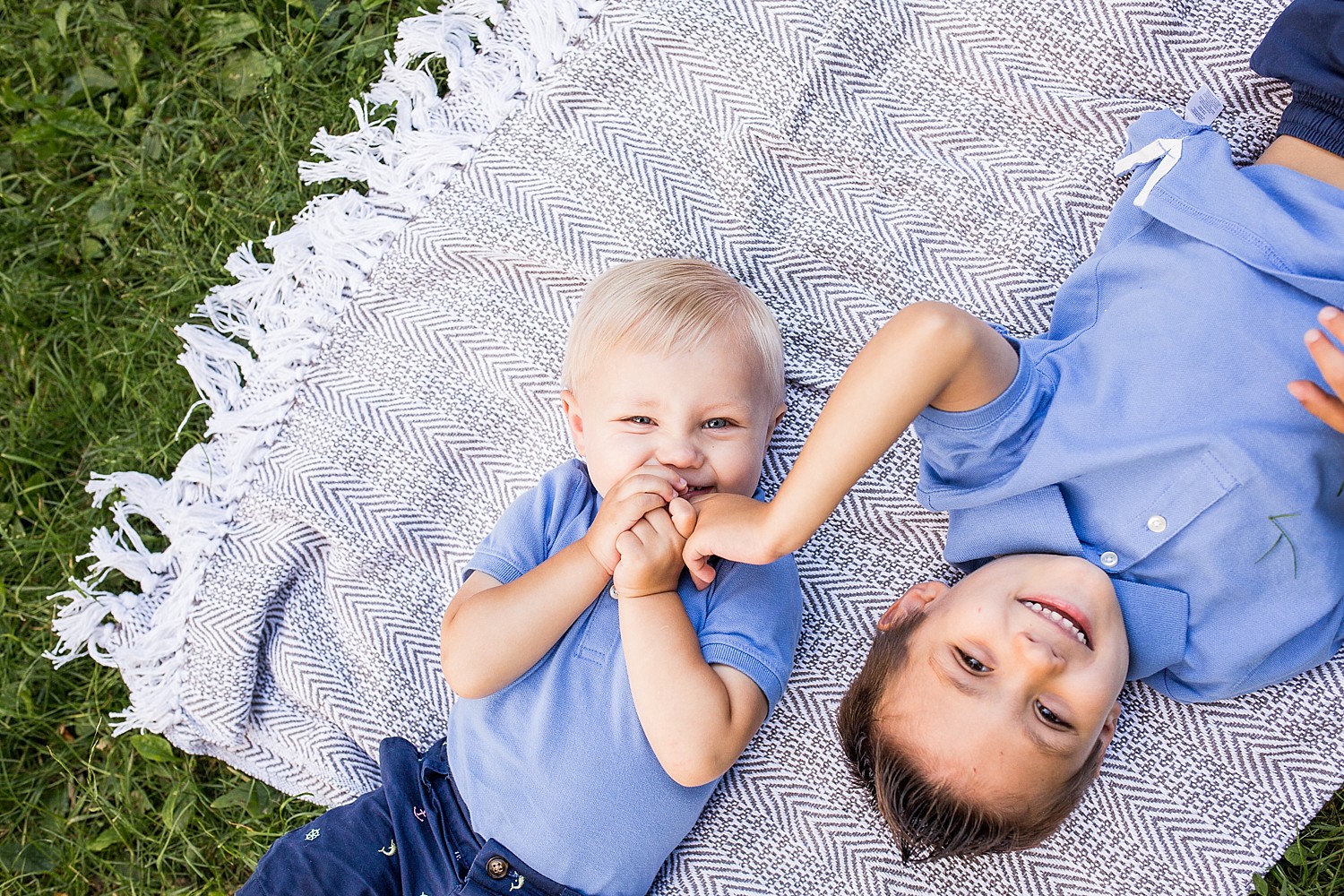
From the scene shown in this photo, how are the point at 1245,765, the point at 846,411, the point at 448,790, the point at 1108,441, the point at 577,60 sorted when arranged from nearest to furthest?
the point at 846,411
the point at 1108,441
the point at 1245,765
the point at 448,790
the point at 577,60

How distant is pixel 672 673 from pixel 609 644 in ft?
0.81

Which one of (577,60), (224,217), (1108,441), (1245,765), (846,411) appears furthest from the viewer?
(224,217)

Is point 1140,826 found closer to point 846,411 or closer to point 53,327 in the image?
point 846,411

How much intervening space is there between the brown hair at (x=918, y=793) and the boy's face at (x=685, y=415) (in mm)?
480

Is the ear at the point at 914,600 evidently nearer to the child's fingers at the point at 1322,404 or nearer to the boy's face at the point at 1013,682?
the boy's face at the point at 1013,682

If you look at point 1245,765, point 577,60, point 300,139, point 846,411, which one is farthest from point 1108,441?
point 300,139

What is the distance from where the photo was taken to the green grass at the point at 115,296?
308cm

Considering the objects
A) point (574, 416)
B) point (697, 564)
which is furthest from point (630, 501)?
point (574, 416)

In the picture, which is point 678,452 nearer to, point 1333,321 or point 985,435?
point 985,435

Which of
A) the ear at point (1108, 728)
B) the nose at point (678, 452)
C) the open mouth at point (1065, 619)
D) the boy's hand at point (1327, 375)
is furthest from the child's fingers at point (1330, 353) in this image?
the nose at point (678, 452)

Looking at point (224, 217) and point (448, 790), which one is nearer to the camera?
point (448, 790)

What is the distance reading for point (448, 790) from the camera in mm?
2654

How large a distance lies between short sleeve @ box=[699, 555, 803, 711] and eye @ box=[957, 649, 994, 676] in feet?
1.42

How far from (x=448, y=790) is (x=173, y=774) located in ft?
3.19
